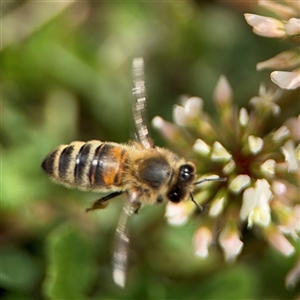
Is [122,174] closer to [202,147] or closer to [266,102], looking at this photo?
[202,147]

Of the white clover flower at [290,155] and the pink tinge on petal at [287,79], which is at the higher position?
the pink tinge on petal at [287,79]

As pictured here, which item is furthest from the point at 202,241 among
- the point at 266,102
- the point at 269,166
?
the point at 266,102

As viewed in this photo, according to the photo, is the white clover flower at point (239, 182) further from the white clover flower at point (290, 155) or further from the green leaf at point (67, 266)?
the green leaf at point (67, 266)

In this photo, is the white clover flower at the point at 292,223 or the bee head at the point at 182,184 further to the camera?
the white clover flower at the point at 292,223

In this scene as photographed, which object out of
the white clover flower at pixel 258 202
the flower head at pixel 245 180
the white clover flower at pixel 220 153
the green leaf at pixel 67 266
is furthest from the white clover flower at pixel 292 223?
the green leaf at pixel 67 266

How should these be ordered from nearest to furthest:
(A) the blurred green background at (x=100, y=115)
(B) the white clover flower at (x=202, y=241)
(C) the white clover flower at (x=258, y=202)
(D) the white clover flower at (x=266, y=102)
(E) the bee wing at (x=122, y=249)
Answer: (E) the bee wing at (x=122, y=249) < (C) the white clover flower at (x=258, y=202) < (B) the white clover flower at (x=202, y=241) < (D) the white clover flower at (x=266, y=102) < (A) the blurred green background at (x=100, y=115)

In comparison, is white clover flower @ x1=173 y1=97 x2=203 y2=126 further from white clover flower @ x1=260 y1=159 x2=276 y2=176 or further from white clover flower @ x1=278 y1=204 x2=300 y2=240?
white clover flower @ x1=278 y1=204 x2=300 y2=240

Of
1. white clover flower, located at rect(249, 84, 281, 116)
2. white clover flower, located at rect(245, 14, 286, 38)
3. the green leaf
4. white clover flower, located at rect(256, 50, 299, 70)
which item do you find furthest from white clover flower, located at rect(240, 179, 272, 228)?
the green leaf
